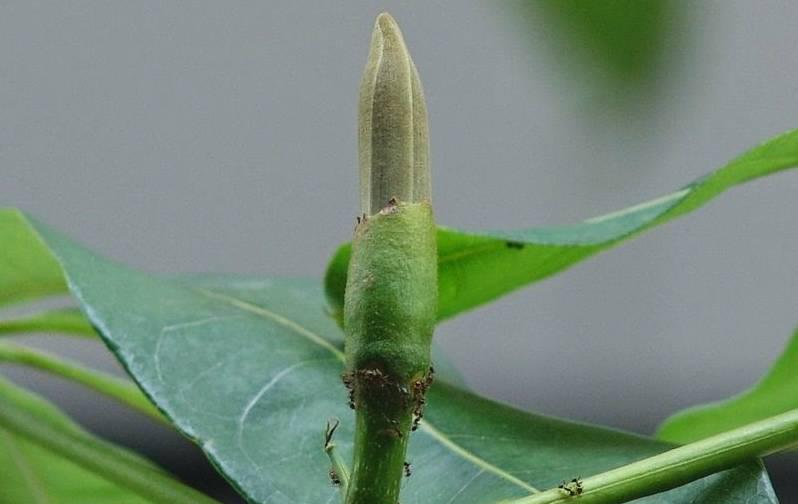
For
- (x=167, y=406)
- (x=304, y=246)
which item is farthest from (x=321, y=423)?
(x=304, y=246)

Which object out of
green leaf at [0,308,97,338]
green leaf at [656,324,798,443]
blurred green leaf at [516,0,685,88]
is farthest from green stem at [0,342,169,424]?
blurred green leaf at [516,0,685,88]

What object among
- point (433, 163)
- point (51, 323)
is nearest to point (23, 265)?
point (51, 323)

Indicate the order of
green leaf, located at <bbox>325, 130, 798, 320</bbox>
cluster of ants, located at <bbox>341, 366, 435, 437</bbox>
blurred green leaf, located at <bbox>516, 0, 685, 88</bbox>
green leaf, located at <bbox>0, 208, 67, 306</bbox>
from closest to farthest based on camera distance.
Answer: cluster of ants, located at <bbox>341, 366, 435, 437</bbox>
green leaf, located at <bbox>325, 130, 798, 320</bbox>
green leaf, located at <bbox>0, 208, 67, 306</bbox>
blurred green leaf, located at <bbox>516, 0, 685, 88</bbox>

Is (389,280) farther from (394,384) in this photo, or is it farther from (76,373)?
(76,373)

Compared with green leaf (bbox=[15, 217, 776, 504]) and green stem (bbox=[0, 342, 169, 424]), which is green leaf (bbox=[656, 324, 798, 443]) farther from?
green stem (bbox=[0, 342, 169, 424])

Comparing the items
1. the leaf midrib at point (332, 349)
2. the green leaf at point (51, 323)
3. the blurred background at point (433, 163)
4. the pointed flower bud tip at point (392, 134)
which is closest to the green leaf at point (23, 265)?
the green leaf at point (51, 323)
